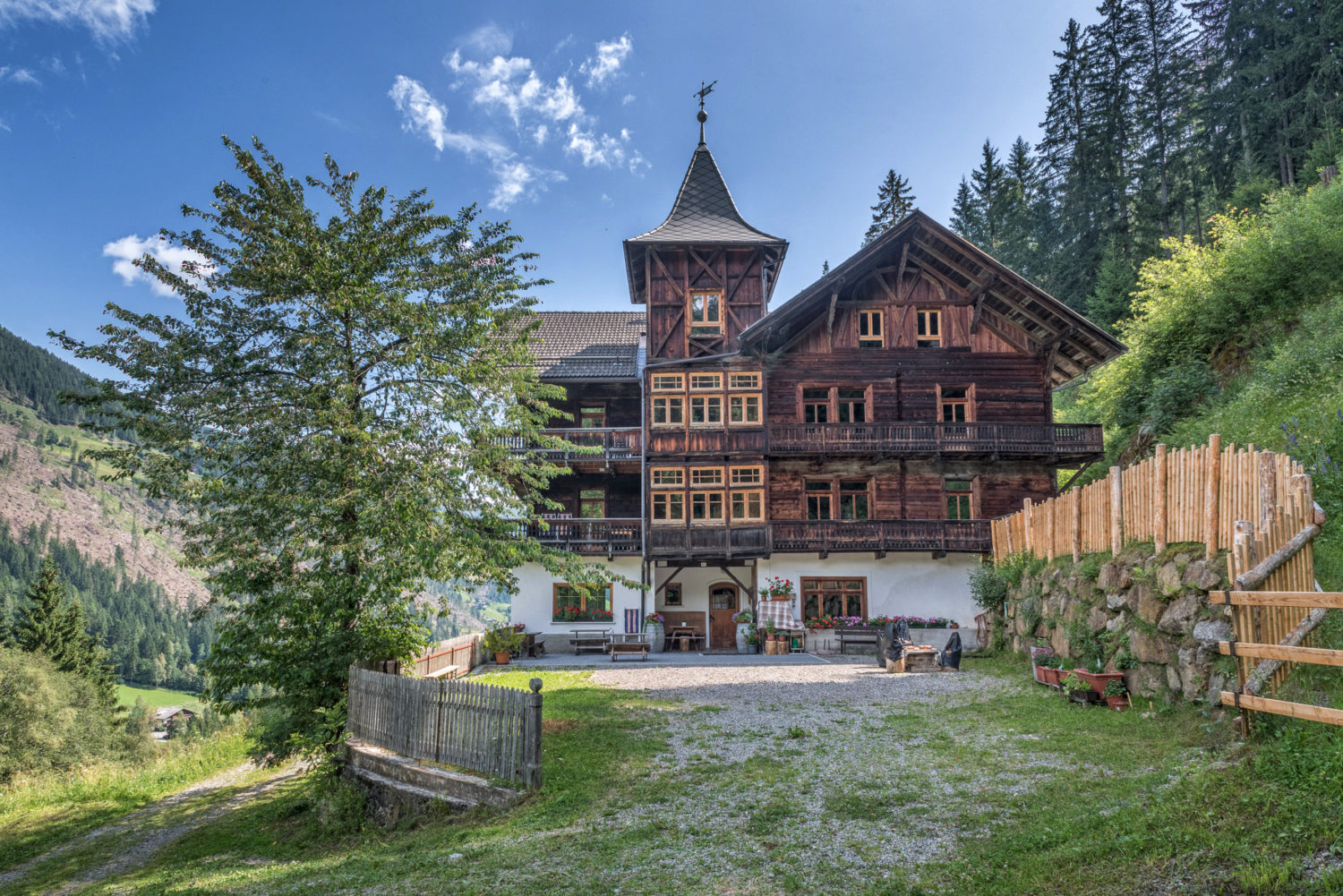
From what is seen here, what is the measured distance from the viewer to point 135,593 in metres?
Answer: 163

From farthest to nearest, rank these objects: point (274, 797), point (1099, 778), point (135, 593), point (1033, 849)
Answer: point (135, 593), point (274, 797), point (1099, 778), point (1033, 849)

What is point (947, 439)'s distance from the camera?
27094 mm

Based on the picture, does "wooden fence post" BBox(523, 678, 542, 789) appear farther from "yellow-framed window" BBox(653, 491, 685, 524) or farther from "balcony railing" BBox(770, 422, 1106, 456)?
"balcony railing" BBox(770, 422, 1106, 456)

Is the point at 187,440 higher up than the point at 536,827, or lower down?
higher up

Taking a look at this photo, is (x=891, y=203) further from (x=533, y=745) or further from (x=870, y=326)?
(x=533, y=745)

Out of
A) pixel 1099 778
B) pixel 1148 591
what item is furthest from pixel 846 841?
pixel 1148 591

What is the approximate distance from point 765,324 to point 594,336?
9.96 meters

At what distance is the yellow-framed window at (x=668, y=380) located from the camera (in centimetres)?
2844

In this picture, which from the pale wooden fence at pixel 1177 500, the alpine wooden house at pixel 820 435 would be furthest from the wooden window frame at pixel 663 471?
the pale wooden fence at pixel 1177 500

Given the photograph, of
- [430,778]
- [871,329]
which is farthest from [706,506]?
[430,778]

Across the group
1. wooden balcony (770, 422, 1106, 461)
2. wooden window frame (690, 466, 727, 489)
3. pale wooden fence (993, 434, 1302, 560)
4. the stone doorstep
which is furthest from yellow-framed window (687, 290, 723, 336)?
the stone doorstep

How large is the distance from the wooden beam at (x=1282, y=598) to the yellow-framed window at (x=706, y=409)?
66.6ft

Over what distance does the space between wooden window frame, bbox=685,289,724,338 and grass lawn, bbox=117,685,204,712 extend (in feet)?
389

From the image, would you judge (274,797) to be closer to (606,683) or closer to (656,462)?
(606,683)
